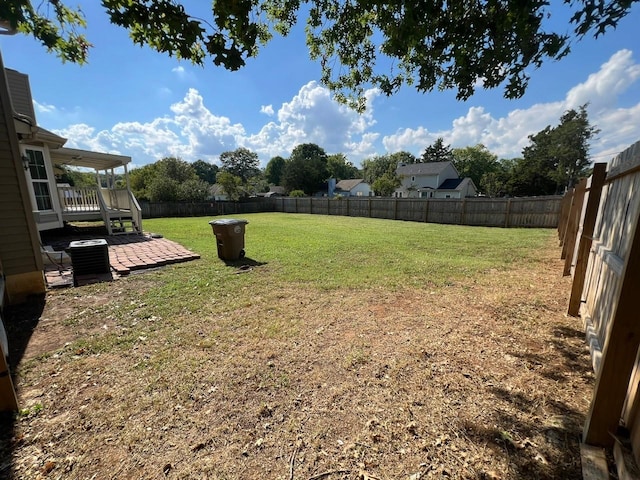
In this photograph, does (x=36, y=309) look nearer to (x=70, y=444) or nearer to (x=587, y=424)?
(x=70, y=444)

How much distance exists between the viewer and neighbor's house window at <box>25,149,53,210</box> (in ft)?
24.6

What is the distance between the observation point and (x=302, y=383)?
8.13ft

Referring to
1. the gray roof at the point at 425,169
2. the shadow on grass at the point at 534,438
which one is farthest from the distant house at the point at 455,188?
the shadow on grass at the point at 534,438

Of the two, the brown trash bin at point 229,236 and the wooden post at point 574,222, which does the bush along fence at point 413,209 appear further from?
the brown trash bin at point 229,236

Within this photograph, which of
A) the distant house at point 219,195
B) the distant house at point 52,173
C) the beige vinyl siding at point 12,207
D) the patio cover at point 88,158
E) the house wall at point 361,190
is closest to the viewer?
the beige vinyl siding at point 12,207

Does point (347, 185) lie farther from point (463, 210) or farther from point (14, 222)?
point (14, 222)

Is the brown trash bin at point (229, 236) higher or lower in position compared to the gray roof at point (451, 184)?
lower

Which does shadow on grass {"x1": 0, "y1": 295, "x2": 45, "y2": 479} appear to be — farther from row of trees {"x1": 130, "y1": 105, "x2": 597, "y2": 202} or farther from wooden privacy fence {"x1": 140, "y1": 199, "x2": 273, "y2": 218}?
row of trees {"x1": 130, "y1": 105, "x2": 597, "y2": 202}

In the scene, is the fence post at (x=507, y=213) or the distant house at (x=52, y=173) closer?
the distant house at (x=52, y=173)

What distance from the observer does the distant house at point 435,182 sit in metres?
34.3

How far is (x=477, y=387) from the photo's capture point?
7.89 feet

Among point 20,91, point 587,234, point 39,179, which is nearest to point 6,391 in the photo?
point 587,234

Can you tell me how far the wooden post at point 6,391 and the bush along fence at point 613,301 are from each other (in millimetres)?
4126

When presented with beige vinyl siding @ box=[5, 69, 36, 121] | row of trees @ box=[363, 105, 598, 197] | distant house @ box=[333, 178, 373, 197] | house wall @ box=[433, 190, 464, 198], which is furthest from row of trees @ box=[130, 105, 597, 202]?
beige vinyl siding @ box=[5, 69, 36, 121]
